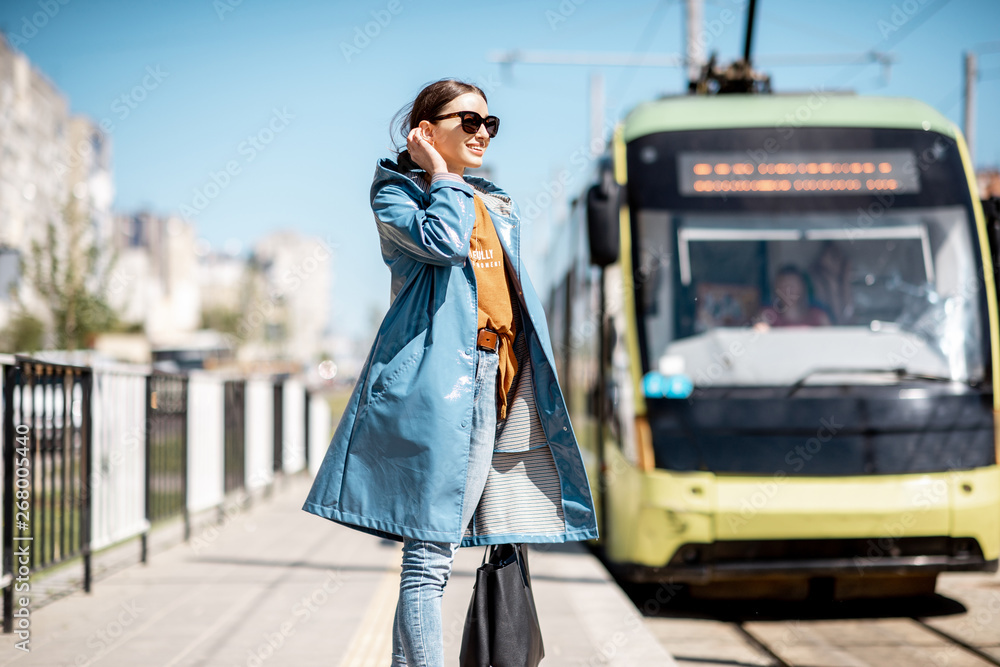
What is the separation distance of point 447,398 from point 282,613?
298 centimetres

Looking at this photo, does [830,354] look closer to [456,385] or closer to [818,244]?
[818,244]

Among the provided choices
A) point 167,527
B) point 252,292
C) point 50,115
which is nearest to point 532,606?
point 167,527

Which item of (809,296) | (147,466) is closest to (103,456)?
(147,466)

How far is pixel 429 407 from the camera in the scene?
266 centimetres

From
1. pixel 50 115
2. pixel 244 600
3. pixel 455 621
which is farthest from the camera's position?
pixel 50 115

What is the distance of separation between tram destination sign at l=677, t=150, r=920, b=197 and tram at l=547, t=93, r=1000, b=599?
0.01 meters

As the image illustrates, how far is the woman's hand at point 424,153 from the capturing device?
285 centimetres

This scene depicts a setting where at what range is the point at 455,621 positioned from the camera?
5066 mm

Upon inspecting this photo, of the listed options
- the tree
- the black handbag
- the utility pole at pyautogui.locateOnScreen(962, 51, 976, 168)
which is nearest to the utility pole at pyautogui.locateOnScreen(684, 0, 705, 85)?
the utility pole at pyautogui.locateOnScreen(962, 51, 976, 168)

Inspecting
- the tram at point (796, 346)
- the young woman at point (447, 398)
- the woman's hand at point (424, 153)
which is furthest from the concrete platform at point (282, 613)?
the woman's hand at point (424, 153)

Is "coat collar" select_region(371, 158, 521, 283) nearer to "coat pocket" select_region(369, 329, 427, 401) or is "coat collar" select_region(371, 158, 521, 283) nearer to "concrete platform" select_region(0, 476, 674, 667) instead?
"coat pocket" select_region(369, 329, 427, 401)

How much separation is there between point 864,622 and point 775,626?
49 centimetres

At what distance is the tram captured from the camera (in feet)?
18.6

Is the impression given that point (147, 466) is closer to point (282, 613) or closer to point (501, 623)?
point (282, 613)
